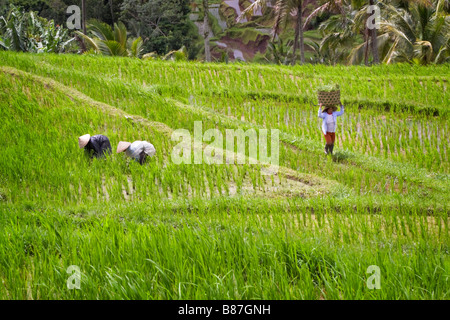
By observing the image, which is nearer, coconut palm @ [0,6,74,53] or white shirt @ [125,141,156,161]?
white shirt @ [125,141,156,161]

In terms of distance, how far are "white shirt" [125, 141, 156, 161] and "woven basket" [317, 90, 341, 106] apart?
7.04 ft

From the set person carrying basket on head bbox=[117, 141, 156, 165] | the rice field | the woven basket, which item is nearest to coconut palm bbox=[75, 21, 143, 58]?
the rice field

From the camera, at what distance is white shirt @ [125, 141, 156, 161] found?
18.2 feet

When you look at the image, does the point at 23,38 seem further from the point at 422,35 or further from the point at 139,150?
the point at 422,35

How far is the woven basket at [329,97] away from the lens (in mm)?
5762

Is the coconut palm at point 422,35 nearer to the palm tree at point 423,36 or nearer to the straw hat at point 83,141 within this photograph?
the palm tree at point 423,36

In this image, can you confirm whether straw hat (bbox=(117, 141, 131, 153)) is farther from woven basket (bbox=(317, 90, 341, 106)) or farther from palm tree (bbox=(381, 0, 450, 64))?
palm tree (bbox=(381, 0, 450, 64))

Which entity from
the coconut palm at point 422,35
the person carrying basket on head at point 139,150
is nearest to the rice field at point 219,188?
the person carrying basket on head at point 139,150


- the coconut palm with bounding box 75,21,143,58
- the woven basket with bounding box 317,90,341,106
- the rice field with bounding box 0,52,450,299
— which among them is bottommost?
the rice field with bounding box 0,52,450,299

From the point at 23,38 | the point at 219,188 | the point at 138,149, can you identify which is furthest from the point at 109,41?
the point at 219,188

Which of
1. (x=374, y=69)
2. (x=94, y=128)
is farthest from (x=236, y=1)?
(x=94, y=128)

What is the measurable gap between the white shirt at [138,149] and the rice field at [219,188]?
0.12m
